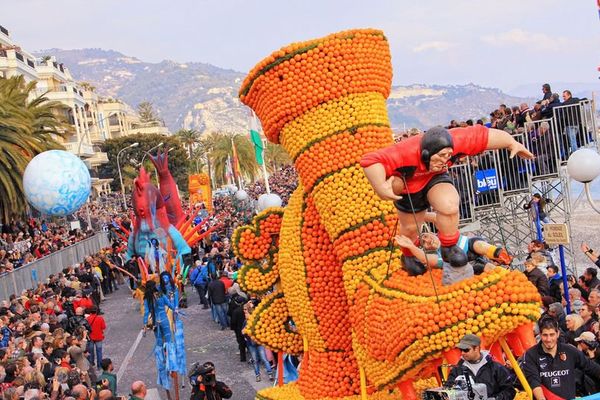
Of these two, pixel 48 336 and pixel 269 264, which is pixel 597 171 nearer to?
pixel 269 264

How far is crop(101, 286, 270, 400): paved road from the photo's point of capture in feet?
44.5

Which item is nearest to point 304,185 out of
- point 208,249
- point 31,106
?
point 208,249

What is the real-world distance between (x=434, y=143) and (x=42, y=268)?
819 inches

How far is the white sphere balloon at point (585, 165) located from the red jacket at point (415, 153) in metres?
6.27

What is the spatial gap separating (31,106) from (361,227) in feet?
87.6

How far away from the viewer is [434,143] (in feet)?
17.6

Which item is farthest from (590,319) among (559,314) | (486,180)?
(486,180)

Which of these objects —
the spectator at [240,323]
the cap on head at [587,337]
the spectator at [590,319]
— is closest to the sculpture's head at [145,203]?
the spectator at [240,323]

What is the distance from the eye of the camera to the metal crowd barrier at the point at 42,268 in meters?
20.2

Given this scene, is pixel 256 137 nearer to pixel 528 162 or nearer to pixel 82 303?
pixel 82 303

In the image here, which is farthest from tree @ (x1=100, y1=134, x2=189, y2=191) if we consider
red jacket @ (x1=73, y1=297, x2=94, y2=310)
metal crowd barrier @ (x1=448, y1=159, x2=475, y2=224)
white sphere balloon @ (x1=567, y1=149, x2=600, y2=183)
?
white sphere balloon @ (x1=567, y1=149, x2=600, y2=183)

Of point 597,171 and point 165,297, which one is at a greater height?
point 597,171

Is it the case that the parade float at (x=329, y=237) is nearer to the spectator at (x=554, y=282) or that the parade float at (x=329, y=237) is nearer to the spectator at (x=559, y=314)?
the spectator at (x=559, y=314)

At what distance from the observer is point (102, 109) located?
101 m
